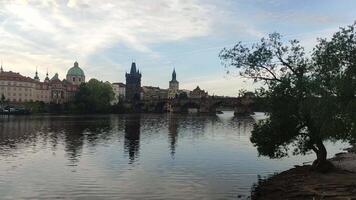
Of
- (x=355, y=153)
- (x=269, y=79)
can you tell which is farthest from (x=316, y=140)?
(x=355, y=153)

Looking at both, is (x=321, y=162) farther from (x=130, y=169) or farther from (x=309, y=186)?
(x=130, y=169)

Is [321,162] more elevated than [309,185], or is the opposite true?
[321,162]

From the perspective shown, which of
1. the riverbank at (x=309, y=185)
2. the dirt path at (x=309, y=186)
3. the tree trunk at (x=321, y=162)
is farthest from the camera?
the tree trunk at (x=321, y=162)

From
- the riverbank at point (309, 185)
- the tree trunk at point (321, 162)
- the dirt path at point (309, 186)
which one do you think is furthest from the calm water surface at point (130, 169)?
the tree trunk at point (321, 162)

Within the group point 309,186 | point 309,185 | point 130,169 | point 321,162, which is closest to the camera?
point 309,186

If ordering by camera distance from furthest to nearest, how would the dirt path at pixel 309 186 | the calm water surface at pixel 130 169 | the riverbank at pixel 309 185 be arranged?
the calm water surface at pixel 130 169 < the riverbank at pixel 309 185 < the dirt path at pixel 309 186

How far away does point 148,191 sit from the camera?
37.8 metres

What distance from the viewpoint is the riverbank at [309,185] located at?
31.7 m

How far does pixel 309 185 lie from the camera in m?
35.0

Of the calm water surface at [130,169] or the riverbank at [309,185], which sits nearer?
the riverbank at [309,185]

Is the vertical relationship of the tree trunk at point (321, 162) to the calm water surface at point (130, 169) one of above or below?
above

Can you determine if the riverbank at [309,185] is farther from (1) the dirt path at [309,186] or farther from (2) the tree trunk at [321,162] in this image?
(2) the tree trunk at [321,162]

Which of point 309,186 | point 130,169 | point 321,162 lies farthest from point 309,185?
point 130,169

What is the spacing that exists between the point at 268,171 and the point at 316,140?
821 cm
